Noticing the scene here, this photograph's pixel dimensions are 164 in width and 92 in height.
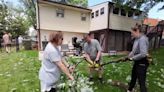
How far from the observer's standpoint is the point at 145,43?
5.48m

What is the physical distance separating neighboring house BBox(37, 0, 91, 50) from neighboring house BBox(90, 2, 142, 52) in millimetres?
1359

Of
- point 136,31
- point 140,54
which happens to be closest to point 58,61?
point 140,54

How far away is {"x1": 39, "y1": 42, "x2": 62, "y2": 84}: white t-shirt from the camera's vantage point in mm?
4012

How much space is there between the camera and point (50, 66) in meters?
4.10

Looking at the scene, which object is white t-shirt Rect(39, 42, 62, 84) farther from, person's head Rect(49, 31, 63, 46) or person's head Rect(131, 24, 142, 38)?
person's head Rect(131, 24, 142, 38)

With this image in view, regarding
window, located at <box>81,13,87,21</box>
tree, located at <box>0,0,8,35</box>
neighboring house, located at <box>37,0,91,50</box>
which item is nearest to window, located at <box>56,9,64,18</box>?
neighboring house, located at <box>37,0,91,50</box>

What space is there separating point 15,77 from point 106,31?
57.9 ft

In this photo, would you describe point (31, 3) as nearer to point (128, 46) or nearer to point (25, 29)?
point (25, 29)

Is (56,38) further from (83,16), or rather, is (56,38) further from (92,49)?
(83,16)

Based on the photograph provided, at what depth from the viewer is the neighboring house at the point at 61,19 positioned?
2258 cm

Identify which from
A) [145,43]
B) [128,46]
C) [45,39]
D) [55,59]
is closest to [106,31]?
[128,46]

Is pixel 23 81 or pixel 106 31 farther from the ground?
pixel 106 31

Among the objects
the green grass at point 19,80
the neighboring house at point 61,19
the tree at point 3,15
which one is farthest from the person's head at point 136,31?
the tree at point 3,15

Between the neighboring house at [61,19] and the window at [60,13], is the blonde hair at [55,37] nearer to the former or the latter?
the neighboring house at [61,19]
